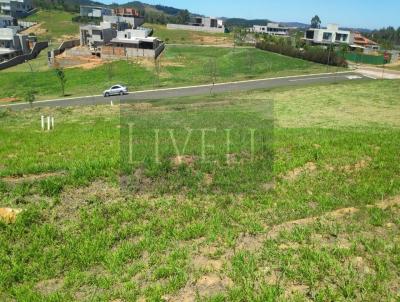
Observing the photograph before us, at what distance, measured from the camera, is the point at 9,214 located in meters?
9.12

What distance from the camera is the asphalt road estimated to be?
44.3 metres

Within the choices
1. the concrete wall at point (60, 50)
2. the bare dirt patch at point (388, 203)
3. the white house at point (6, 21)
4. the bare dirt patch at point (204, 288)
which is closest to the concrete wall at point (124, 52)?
the concrete wall at point (60, 50)

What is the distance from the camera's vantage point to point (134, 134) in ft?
62.7

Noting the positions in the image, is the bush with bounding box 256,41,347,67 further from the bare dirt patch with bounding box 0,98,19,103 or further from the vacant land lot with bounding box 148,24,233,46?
the bare dirt patch with bounding box 0,98,19,103

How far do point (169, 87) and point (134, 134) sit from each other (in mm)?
33581

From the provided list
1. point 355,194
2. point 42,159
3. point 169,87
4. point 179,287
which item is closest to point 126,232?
point 179,287

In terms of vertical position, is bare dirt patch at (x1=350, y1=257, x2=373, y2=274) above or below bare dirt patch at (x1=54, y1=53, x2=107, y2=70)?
above

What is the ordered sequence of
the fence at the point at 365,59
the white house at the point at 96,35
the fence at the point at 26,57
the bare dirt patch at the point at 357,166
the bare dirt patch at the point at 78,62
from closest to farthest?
the bare dirt patch at the point at 357,166 → the bare dirt patch at the point at 78,62 → the fence at the point at 365,59 → the fence at the point at 26,57 → the white house at the point at 96,35

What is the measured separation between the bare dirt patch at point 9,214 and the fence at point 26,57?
7467 centimetres

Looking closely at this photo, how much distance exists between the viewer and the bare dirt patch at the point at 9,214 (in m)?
9.02

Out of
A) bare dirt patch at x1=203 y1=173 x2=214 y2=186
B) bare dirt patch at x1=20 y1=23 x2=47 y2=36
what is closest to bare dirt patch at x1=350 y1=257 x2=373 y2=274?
bare dirt patch at x1=203 y1=173 x2=214 y2=186

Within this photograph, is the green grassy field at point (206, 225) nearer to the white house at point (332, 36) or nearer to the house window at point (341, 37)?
the white house at point (332, 36)

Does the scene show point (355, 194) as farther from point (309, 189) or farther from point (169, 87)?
point (169, 87)

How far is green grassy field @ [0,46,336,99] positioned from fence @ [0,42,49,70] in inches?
95.2
